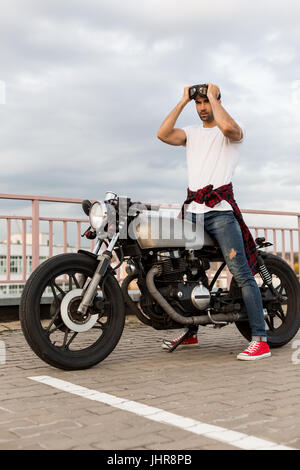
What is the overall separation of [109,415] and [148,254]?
Result: 6.30ft

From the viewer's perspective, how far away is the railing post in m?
7.71

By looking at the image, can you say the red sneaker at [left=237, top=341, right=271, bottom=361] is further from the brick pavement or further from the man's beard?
the man's beard

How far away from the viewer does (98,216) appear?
4711 mm

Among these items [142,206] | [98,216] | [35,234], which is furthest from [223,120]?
[35,234]

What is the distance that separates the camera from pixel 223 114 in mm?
4816

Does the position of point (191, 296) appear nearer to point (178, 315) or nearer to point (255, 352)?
point (178, 315)

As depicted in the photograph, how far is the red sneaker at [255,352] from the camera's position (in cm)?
496

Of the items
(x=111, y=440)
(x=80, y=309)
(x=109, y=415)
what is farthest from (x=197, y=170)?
(x=111, y=440)

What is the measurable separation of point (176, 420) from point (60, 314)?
1.66m

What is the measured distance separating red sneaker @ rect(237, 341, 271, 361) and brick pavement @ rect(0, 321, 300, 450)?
0.08 m

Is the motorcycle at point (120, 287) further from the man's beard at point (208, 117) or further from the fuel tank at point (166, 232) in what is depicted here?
the man's beard at point (208, 117)

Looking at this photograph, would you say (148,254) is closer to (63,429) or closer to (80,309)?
(80,309)
